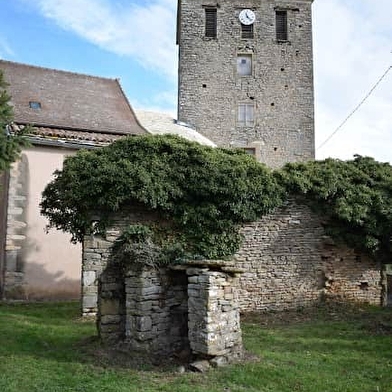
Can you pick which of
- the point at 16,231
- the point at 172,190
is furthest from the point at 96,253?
the point at 16,231

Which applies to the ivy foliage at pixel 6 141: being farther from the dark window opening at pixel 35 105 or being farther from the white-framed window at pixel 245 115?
the white-framed window at pixel 245 115

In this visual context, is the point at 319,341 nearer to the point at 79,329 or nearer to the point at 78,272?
the point at 79,329

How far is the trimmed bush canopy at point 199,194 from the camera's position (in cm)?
984

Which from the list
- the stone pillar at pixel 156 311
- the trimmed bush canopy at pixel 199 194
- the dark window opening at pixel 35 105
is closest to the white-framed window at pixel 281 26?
the dark window opening at pixel 35 105

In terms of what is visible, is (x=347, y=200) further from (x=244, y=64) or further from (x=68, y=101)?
(x=244, y=64)

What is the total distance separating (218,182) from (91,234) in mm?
3024

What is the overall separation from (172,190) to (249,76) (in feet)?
49.5

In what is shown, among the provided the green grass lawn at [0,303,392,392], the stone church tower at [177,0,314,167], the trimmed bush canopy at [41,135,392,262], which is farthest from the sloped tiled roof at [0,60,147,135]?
the green grass lawn at [0,303,392,392]

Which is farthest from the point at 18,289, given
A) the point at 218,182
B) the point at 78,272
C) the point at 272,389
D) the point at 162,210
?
the point at 272,389

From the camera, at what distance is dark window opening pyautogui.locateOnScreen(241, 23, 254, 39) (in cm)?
2412

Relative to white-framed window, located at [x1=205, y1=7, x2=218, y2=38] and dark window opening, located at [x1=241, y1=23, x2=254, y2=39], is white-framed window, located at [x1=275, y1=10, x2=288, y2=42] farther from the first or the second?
white-framed window, located at [x1=205, y1=7, x2=218, y2=38]

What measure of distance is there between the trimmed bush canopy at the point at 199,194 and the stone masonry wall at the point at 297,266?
0.35m

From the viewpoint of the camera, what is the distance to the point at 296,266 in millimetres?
11562

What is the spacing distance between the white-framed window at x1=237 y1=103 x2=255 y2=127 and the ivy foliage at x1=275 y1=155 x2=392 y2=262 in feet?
36.5
